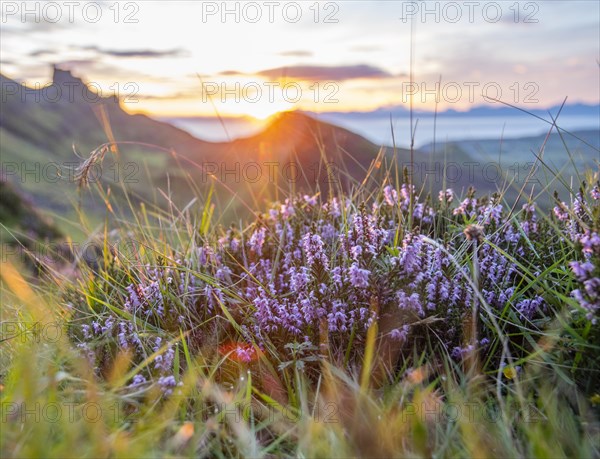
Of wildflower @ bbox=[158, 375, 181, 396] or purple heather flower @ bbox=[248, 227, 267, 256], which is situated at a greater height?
purple heather flower @ bbox=[248, 227, 267, 256]

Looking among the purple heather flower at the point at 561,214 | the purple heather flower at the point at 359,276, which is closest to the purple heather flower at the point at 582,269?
the purple heather flower at the point at 359,276

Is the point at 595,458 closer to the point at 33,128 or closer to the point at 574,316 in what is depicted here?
the point at 574,316

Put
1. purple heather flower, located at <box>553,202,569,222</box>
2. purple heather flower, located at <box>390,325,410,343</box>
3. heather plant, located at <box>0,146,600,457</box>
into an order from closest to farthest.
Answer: heather plant, located at <box>0,146,600,457</box>, purple heather flower, located at <box>390,325,410,343</box>, purple heather flower, located at <box>553,202,569,222</box>

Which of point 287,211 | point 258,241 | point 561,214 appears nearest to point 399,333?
point 258,241

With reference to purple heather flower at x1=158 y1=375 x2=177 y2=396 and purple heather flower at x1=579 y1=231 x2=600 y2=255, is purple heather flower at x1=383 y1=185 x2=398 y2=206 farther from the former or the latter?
purple heather flower at x1=158 y1=375 x2=177 y2=396

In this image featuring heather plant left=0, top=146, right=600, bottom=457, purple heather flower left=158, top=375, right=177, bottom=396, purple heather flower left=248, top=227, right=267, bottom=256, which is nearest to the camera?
heather plant left=0, top=146, right=600, bottom=457

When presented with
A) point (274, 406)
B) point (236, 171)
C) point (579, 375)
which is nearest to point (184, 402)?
point (274, 406)

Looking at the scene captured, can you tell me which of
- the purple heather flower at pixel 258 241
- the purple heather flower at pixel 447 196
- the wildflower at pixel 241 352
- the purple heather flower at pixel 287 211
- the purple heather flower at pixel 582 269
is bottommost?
the wildflower at pixel 241 352

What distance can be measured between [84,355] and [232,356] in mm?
804

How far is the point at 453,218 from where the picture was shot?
414 cm

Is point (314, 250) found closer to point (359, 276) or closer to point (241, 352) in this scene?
point (359, 276)

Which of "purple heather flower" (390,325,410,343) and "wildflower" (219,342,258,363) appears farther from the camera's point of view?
"wildflower" (219,342,258,363)

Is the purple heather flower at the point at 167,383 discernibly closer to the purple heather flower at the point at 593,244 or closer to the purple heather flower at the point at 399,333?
the purple heather flower at the point at 399,333

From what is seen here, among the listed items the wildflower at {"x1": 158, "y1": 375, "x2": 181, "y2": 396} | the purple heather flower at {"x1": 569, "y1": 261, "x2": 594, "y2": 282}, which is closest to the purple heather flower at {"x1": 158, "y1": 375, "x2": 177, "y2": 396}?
the wildflower at {"x1": 158, "y1": 375, "x2": 181, "y2": 396}
